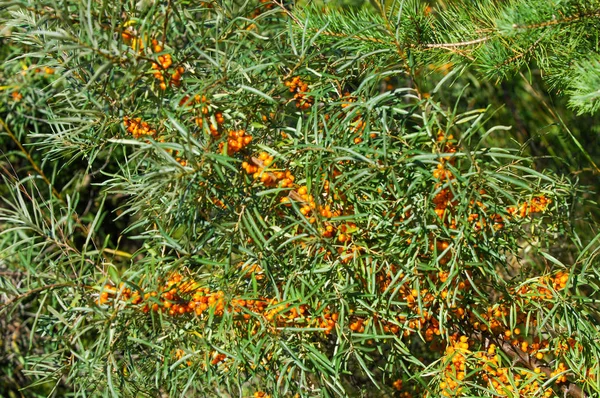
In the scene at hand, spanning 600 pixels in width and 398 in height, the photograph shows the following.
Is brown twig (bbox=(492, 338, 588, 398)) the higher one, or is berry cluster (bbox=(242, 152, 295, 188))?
Answer: berry cluster (bbox=(242, 152, 295, 188))

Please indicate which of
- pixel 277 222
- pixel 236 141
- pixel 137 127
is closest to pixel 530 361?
pixel 277 222

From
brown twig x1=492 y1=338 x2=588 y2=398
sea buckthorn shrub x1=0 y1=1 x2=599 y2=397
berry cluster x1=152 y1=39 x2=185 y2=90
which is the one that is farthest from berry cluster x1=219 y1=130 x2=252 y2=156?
brown twig x1=492 y1=338 x2=588 y2=398

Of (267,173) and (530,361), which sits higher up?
(267,173)

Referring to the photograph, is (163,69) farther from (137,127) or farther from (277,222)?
(277,222)

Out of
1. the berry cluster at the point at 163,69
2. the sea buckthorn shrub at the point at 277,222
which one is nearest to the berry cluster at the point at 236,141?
the sea buckthorn shrub at the point at 277,222

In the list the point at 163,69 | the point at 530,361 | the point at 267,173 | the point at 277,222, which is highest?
the point at 163,69

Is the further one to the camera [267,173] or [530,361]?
[530,361]

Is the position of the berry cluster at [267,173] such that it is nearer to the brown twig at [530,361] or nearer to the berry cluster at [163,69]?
the berry cluster at [163,69]

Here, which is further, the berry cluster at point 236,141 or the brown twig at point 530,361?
the brown twig at point 530,361

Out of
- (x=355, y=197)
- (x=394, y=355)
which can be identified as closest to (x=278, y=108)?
(x=355, y=197)

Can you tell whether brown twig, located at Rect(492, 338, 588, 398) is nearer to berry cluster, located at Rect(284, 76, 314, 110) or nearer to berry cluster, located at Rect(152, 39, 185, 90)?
berry cluster, located at Rect(284, 76, 314, 110)

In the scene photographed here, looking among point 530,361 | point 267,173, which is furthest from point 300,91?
point 530,361

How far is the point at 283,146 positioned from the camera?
917 millimetres

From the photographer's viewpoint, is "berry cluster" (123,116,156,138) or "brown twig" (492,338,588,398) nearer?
"berry cluster" (123,116,156,138)
